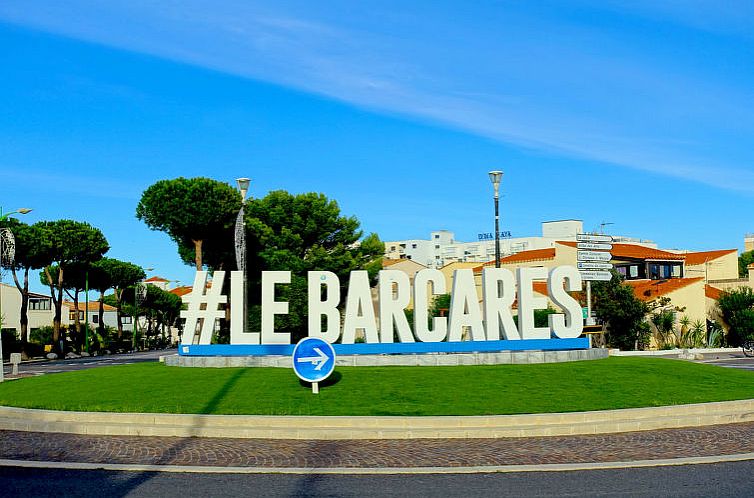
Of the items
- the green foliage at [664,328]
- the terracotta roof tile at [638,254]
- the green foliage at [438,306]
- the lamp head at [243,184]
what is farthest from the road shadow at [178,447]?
the terracotta roof tile at [638,254]

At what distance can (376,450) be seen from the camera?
15.1 metres

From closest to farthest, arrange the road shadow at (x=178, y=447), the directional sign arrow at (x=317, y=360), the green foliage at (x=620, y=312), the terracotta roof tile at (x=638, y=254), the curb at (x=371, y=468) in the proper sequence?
the road shadow at (x=178, y=447)
the curb at (x=371, y=468)
the directional sign arrow at (x=317, y=360)
the green foliage at (x=620, y=312)
the terracotta roof tile at (x=638, y=254)

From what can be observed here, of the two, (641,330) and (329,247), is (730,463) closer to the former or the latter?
(641,330)

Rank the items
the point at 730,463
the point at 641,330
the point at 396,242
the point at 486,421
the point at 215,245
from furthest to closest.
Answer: the point at 396,242 < the point at 215,245 < the point at 641,330 < the point at 486,421 < the point at 730,463

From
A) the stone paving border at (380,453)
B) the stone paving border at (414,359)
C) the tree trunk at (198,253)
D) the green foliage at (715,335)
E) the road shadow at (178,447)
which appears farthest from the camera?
the green foliage at (715,335)

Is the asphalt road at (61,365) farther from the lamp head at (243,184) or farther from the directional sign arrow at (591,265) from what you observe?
the directional sign arrow at (591,265)

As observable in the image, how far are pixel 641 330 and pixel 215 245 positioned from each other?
118 ft

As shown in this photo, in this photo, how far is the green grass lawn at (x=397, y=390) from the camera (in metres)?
18.9

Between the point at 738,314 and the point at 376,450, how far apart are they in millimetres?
61767

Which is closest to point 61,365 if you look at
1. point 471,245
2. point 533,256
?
point 533,256

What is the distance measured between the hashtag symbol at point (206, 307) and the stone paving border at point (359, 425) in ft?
34.5

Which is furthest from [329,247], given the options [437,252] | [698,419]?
[437,252]

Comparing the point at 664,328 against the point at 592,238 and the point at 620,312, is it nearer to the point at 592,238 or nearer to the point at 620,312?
the point at 620,312

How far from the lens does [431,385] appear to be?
21484 mm
